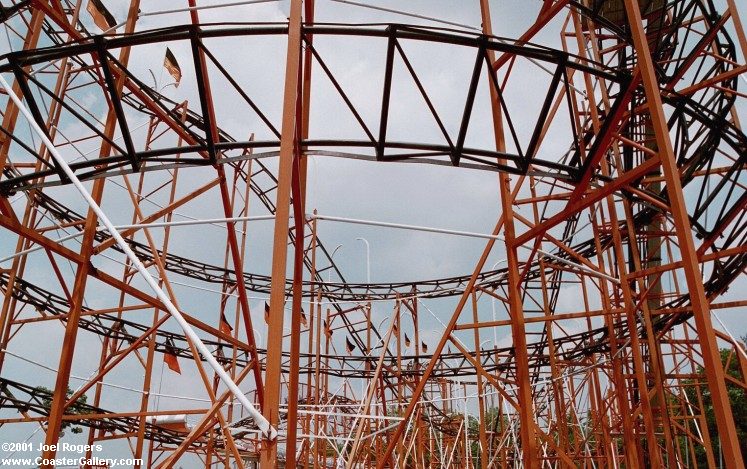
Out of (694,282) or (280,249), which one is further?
(694,282)

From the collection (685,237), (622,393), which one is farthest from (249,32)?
(622,393)

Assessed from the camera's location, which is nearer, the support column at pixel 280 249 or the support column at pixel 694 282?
the support column at pixel 280 249

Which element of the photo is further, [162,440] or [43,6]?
[162,440]

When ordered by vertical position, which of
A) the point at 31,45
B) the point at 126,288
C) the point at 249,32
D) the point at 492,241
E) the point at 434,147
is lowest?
the point at 126,288

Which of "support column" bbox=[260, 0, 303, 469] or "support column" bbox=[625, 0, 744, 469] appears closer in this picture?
"support column" bbox=[260, 0, 303, 469]

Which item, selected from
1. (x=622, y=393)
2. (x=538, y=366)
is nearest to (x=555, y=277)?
(x=538, y=366)

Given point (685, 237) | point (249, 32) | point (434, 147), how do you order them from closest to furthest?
point (685, 237) < point (249, 32) < point (434, 147)

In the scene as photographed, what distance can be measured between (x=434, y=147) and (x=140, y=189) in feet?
39.5

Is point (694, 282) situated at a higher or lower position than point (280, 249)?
lower

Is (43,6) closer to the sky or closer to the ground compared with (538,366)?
closer to the sky

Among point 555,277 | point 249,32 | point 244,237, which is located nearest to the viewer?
point 249,32

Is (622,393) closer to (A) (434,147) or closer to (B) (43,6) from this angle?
(A) (434,147)

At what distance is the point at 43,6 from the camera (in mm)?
6988

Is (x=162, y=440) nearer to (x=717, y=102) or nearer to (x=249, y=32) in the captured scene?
(x=249, y=32)
